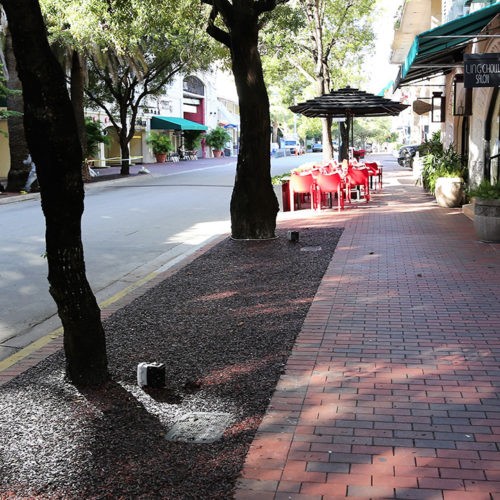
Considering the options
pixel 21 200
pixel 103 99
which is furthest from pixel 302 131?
pixel 21 200

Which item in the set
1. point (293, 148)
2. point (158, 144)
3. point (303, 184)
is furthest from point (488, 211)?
point (293, 148)

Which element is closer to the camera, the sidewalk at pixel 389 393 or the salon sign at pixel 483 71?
the sidewalk at pixel 389 393

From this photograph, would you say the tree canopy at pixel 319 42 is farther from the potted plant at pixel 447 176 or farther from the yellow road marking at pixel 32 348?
the yellow road marking at pixel 32 348

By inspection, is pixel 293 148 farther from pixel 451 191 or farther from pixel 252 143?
pixel 252 143

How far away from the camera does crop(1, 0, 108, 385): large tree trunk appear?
14.1 feet

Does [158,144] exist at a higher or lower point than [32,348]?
higher

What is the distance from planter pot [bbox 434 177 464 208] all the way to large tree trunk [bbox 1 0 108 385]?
1314cm

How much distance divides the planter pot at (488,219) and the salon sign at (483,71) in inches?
75.3

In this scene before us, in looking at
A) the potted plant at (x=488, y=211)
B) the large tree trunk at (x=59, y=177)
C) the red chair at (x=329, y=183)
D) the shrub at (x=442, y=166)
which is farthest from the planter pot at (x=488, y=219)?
the large tree trunk at (x=59, y=177)

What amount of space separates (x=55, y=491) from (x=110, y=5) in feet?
41.5

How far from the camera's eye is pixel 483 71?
1089 centimetres

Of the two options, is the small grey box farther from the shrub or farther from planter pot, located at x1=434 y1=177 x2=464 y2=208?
the shrub

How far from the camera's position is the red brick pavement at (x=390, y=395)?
3.51 meters

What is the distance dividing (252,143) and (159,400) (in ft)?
25.3
